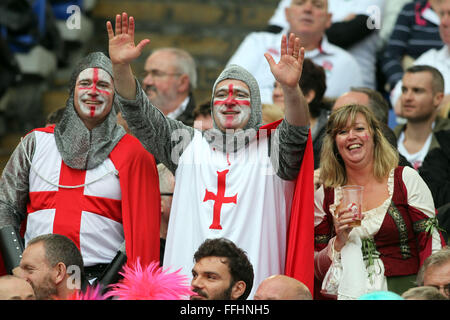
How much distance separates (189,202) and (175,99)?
232 cm

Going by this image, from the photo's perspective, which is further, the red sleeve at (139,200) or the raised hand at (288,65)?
the red sleeve at (139,200)

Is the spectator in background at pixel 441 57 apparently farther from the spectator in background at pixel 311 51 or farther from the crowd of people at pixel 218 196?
the crowd of people at pixel 218 196

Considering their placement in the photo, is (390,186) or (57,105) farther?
(57,105)

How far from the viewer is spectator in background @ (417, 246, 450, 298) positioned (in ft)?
16.3

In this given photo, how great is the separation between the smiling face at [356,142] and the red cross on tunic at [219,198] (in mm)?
731

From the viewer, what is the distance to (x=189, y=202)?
577cm

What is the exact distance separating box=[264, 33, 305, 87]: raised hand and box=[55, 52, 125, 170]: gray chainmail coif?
1.04 metres

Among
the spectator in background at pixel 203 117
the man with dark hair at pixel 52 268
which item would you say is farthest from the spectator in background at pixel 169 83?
the man with dark hair at pixel 52 268

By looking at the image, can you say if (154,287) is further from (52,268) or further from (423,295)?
(423,295)

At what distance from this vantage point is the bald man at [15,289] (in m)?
4.61
